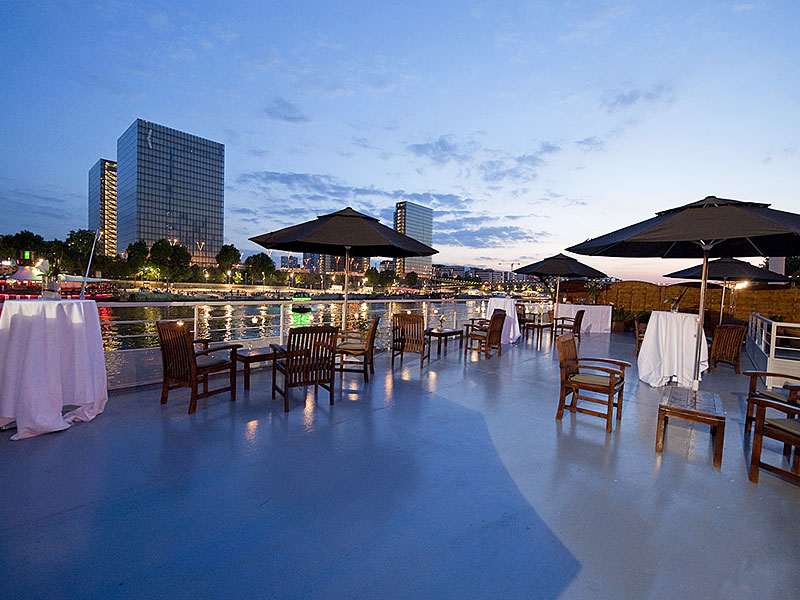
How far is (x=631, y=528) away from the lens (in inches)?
84.0

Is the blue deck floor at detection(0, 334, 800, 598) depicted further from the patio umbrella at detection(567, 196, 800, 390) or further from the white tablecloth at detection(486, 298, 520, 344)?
the white tablecloth at detection(486, 298, 520, 344)

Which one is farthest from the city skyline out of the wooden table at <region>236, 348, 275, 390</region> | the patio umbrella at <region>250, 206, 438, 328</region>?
the wooden table at <region>236, 348, 275, 390</region>

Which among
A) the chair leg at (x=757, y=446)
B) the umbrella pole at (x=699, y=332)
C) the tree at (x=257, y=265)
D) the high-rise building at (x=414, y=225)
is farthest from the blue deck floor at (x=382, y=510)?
the high-rise building at (x=414, y=225)

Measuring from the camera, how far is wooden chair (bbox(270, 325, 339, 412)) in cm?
414

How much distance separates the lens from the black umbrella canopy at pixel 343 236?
5.16 m

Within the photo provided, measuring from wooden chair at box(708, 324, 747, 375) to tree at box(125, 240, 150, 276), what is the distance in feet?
255

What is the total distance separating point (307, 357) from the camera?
4250 millimetres

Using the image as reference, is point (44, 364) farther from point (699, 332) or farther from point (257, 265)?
point (257, 265)

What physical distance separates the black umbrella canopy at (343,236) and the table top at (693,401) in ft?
12.0

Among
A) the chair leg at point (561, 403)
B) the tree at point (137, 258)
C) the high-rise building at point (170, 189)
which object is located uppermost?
the high-rise building at point (170, 189)

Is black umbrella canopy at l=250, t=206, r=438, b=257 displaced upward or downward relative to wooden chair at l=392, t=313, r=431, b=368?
upward

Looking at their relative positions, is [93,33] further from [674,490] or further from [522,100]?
[674,490]

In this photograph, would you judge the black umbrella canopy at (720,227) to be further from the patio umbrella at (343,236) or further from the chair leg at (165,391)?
the chair leg at (165,391)

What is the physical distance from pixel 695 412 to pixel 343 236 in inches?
174
